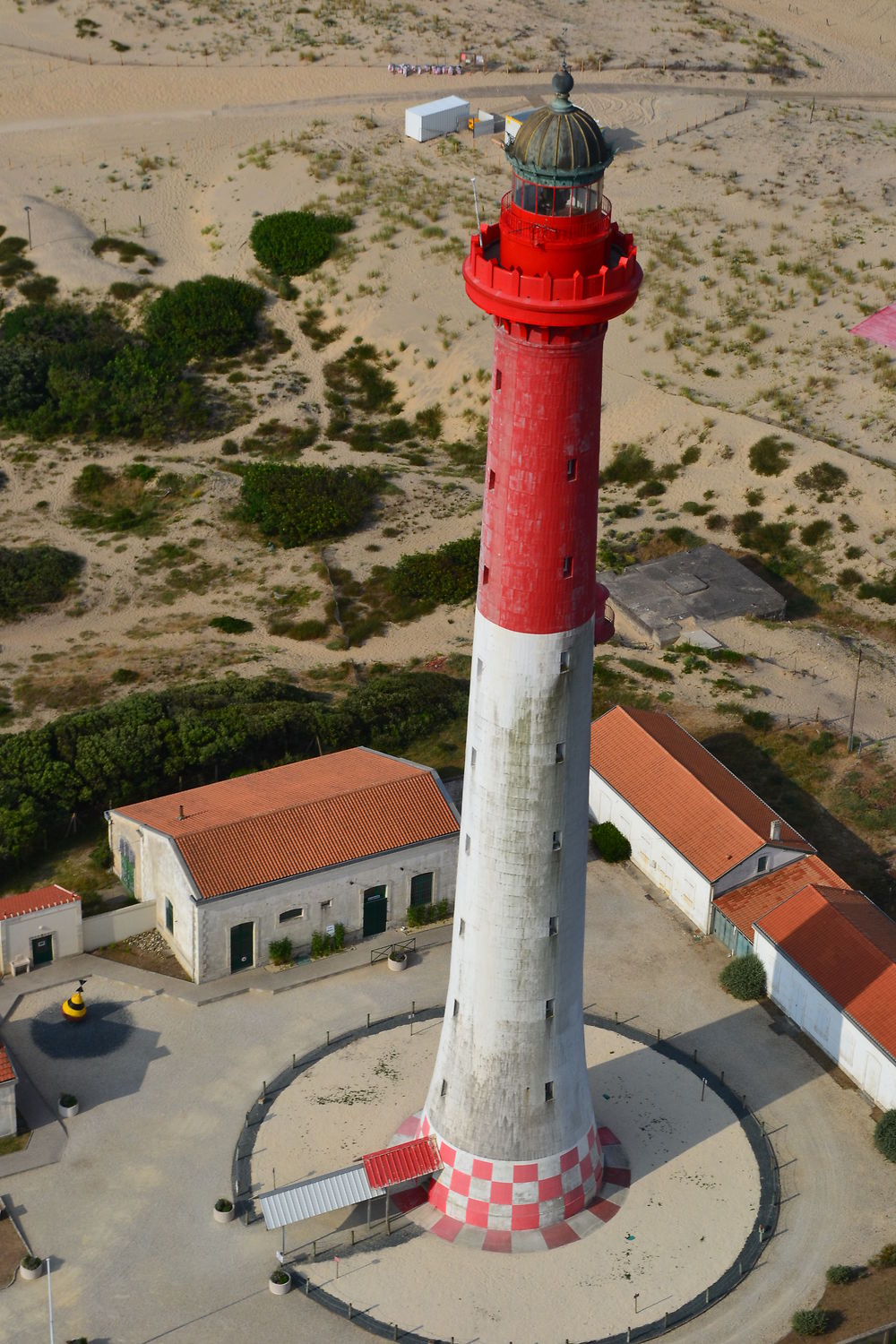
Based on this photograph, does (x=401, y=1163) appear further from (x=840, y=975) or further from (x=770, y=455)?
(x=770, y=455)

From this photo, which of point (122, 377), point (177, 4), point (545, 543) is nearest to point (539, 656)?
point (545, 543)

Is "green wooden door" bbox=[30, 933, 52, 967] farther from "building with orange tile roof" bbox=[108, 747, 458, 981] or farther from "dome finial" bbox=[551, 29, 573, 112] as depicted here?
"dome finial" bbox=[551, 29, 573, 112]

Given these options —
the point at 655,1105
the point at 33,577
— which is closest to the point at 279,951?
the point at 655,1105

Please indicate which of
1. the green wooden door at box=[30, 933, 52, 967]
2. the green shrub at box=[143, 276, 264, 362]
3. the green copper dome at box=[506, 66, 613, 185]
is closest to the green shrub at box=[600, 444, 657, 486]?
the green shrub at box=[143, 276, 264, 362]

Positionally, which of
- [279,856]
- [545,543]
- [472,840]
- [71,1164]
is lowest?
[71,1164]

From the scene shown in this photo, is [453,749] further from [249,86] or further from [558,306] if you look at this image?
[249,86]
